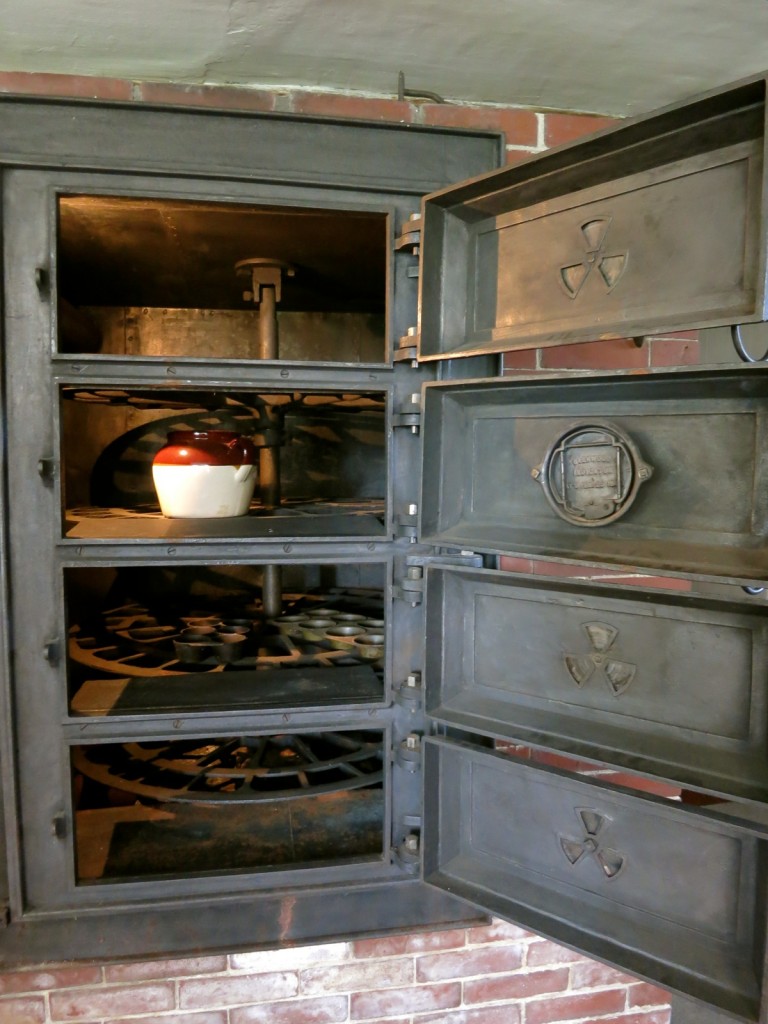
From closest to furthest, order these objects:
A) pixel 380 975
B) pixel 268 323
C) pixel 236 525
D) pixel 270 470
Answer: pixel 236 525 < pixel 380 975 < pixel 268 323 < pixel 270 470

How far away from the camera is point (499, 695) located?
874 mm

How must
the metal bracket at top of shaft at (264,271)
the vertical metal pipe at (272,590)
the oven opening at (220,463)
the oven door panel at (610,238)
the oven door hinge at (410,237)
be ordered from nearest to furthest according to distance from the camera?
the oven door panel at (610,238) → the oven door hinge at (410,237) → the oven opening at (220,463) → the metal bracket at top of shaft at (264,271) → the vertical metal pipe at (272,590)

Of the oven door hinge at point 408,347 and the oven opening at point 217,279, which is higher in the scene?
the oven opening at point 217,279

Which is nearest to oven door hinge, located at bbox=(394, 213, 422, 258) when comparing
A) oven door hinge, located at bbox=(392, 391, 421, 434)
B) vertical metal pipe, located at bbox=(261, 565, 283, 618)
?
oven door hinge, located at bbox=(392, 391, 421, 434)

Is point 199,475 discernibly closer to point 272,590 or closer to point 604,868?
point 272,590

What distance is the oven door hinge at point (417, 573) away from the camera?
0.89m

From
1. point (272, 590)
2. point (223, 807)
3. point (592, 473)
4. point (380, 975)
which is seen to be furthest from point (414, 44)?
point (380, 975)

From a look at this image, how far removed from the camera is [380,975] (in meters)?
1.08

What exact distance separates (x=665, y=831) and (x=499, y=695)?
10.2 inches

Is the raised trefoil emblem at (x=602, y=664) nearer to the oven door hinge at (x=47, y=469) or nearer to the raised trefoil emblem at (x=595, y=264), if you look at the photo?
the raised trefoil emblem at (x=595, y=264)

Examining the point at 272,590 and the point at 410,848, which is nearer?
the point at 410,848

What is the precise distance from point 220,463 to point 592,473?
0.58 metres

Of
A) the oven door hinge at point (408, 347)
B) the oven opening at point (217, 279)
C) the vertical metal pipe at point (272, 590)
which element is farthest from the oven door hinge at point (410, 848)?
the oven opening at point (217, 279)

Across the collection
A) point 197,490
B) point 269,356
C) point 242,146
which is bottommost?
point 197,490
